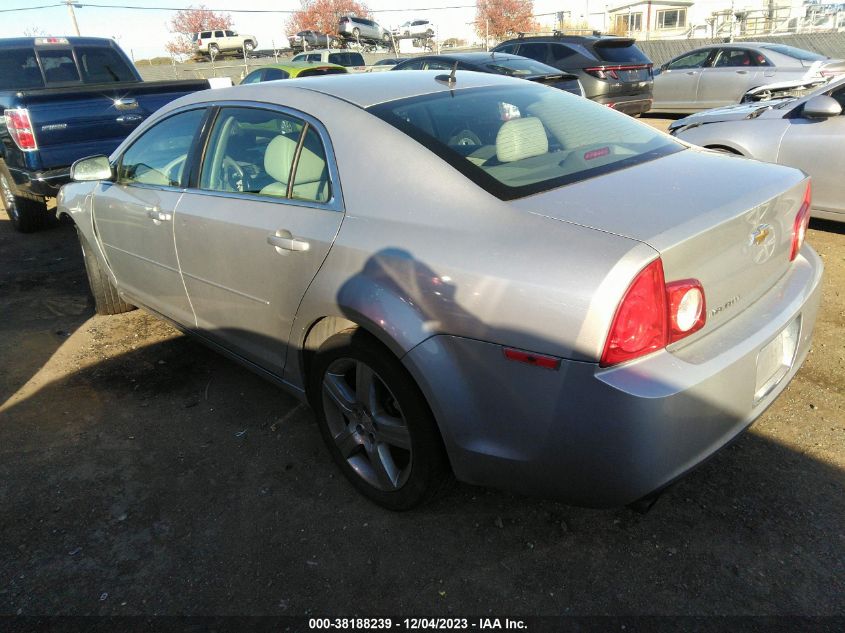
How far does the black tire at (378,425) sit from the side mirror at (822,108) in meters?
4.62

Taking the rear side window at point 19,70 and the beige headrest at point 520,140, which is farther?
the rear side window at point 19,70

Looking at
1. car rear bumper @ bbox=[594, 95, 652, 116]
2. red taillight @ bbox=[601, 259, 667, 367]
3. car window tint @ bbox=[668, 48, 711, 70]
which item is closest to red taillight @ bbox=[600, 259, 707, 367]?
red taillight @ bbox=[601, 259, 667, 367]

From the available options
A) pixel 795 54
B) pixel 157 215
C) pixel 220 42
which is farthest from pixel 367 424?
pixel 220 42

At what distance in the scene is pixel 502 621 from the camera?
2066 mm

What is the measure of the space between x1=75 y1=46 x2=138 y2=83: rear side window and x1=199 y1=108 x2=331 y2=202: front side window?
6.81 metres

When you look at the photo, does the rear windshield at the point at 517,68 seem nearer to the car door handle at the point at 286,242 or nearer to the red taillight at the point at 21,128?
the red taillight at the point at 21,128

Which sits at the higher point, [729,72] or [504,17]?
[504,17]

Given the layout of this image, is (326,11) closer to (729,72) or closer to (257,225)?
(729,72)

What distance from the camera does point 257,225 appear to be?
2.71m

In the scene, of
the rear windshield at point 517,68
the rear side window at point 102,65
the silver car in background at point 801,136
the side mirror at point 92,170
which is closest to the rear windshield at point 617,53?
the rear windshield at point 517,68

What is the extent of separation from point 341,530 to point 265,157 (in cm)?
166

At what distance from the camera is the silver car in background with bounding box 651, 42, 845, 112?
1109cm

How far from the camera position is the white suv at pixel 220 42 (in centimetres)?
3688

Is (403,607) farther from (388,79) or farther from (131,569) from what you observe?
(388,79)
